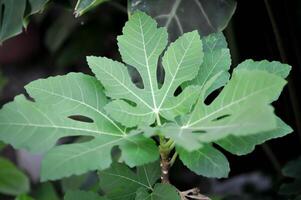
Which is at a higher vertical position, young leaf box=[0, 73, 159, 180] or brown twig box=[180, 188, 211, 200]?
young leaf box=[0, 73, 159, 180]

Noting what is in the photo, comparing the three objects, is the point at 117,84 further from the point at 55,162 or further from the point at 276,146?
the point at 276,146

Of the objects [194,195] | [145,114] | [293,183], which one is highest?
[145,114]

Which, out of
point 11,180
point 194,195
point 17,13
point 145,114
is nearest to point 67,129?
point 145,114

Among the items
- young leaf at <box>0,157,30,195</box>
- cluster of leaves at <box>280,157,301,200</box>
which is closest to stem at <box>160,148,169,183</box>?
cluster of leaves at <box>280,157,301,200</box>

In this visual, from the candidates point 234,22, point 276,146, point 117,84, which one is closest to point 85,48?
point 234,22

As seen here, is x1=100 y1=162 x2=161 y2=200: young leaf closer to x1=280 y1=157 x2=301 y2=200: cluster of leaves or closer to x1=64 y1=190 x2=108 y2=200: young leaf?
x1=64 y1=190 x2=108 y2=200: young leaf

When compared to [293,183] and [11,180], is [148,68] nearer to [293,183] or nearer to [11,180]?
[293,183]

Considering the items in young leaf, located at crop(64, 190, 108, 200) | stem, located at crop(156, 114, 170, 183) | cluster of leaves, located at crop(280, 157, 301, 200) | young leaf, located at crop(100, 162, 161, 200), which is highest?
stem, located at crop(156, 114, 170, 183)
